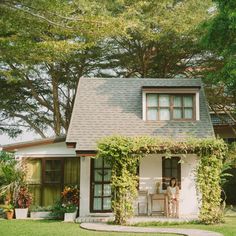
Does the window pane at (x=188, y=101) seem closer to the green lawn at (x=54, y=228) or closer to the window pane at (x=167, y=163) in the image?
the window pane at (x=167, y=163)

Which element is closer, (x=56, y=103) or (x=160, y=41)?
(x=160, y=41)

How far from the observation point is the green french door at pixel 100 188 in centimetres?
1744

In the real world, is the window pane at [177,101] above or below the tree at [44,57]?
below

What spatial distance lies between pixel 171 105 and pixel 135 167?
5.74 meters

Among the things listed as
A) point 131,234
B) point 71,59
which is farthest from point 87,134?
point 71,59

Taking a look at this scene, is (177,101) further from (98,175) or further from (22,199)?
(22,199)

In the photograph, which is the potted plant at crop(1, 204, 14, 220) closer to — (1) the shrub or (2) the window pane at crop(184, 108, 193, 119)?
(1) the shrub

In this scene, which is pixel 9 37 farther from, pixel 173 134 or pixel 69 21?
pixel 173 134

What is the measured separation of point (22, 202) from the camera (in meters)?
17.4

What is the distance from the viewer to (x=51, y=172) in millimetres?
18891

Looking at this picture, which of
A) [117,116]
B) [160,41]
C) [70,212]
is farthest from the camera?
[160,41]

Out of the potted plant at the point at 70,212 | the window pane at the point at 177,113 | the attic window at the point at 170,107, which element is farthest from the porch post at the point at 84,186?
the window pane at the point at 177,113

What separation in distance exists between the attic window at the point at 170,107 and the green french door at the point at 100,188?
3520 millimetres

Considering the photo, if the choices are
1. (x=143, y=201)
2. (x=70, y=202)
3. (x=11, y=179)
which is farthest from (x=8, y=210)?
(x=143, y=201)
